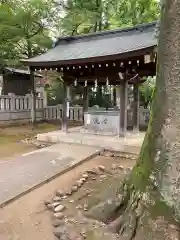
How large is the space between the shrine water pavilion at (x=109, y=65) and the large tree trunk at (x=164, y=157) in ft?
13.0

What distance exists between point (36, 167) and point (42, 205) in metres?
1.80

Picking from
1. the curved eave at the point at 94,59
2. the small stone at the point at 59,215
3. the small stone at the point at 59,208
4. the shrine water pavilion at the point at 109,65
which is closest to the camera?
the small stone at the point at 59,215

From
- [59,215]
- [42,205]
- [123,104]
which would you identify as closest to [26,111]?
[123,104]

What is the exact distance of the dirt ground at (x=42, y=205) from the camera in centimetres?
362

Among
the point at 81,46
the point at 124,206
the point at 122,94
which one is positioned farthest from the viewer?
the point at 81,46

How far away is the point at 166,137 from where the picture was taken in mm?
3186

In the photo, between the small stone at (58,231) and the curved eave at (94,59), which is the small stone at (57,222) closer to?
the small stone at (58,231)

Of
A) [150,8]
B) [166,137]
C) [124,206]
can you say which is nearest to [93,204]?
[124,206]

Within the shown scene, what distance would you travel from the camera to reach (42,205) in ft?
14.5

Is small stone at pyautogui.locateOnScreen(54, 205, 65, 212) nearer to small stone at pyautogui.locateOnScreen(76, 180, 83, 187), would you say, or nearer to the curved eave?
small stone at pyautogui.locateOnScreen(76, 180, 83, 187)

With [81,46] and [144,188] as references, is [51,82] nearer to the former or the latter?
[81,46]

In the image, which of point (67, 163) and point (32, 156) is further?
point (32, 156)

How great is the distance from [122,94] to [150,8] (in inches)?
325

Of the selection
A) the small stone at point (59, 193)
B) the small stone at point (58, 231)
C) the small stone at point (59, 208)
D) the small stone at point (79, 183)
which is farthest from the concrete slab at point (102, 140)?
the small stone at point (58, 231)
